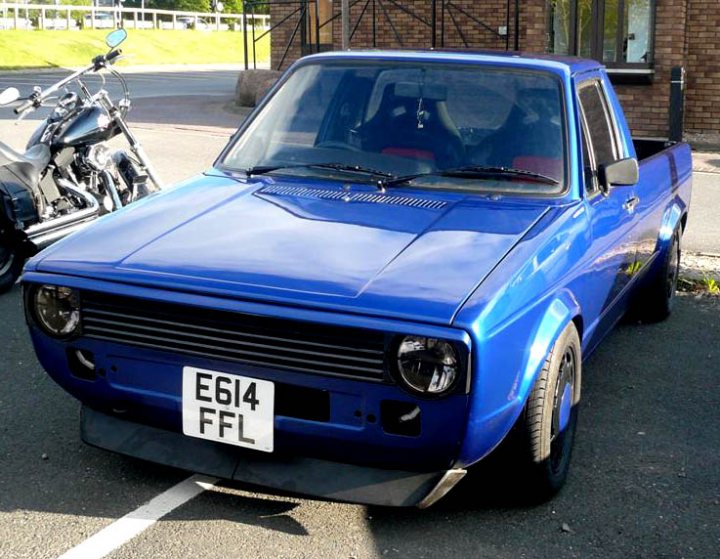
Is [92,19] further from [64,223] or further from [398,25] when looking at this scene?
[64,223]

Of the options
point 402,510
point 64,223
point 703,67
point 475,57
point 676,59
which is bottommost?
point 402,510

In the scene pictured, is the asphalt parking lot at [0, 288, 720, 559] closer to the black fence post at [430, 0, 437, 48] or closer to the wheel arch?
the wheel arch

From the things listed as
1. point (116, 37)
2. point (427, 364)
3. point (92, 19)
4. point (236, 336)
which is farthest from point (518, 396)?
point (92, 19)

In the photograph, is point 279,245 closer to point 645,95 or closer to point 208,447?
point 208,447

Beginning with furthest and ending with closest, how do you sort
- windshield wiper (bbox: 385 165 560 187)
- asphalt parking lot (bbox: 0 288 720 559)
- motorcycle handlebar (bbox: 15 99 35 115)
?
motorcycle handlebar (bbox: 15 99 35 115)
windshield wiper (bbox: 385 165 560 187)
asphalt parking lot (bbox: 0 288 720 559)

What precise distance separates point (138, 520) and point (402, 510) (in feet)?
3.04

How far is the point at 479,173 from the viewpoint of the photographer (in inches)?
179

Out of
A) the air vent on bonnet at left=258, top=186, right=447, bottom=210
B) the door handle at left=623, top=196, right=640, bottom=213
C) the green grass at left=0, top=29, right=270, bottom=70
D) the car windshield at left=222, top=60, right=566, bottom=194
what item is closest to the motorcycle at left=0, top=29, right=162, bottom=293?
the car windshield at left=222, top=60, right=566, bottom=194

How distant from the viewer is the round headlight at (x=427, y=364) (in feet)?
10.9

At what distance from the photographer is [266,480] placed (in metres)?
3.63

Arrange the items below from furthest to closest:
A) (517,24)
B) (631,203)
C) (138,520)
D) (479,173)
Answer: (517,24) → (631,203) → (479,173) → (138,520)

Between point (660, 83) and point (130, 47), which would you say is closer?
point (660, 83)

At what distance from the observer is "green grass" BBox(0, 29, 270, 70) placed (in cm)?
4034

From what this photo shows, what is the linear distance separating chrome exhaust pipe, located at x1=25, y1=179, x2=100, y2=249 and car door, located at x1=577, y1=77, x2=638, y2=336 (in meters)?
3.80
